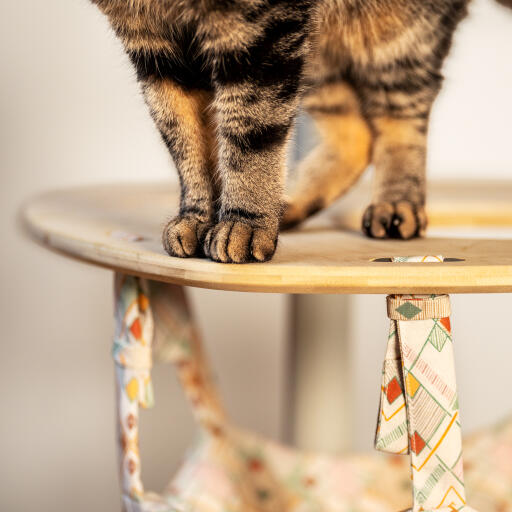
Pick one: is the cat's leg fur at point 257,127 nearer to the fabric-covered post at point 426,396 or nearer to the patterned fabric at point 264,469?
the fabric-covered post at point 426,396

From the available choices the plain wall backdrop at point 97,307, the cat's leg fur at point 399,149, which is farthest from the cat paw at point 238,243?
the plain wall backdrop at point 97,307

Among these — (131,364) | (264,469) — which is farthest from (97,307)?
(131,364)

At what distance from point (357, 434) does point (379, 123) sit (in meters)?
0.92

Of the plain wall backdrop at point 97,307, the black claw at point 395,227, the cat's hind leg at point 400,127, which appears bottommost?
the plain wall backdrop at point 97,307

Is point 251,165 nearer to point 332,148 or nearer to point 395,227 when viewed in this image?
point 395,227

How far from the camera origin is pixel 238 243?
712 millimetres

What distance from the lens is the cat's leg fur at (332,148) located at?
1.07m

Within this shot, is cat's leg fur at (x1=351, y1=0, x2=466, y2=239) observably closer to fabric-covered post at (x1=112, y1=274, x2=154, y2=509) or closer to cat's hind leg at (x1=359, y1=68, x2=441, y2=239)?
cat's hind leg at (x1=359, y1=68, x2=441, y2=239)

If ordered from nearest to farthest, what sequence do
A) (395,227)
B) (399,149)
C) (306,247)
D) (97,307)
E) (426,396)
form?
1. (426,396)
2. (306,247)
3. (395,227)
4. (399,149)
5. (97,307)

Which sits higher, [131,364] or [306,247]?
[306,247]

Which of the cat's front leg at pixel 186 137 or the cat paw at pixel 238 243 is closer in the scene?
the cat paw at pixel 238 243

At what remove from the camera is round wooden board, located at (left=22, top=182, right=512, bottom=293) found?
0.65 meters

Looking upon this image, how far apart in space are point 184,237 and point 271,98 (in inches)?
6.2

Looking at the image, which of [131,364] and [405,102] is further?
[405,102]
